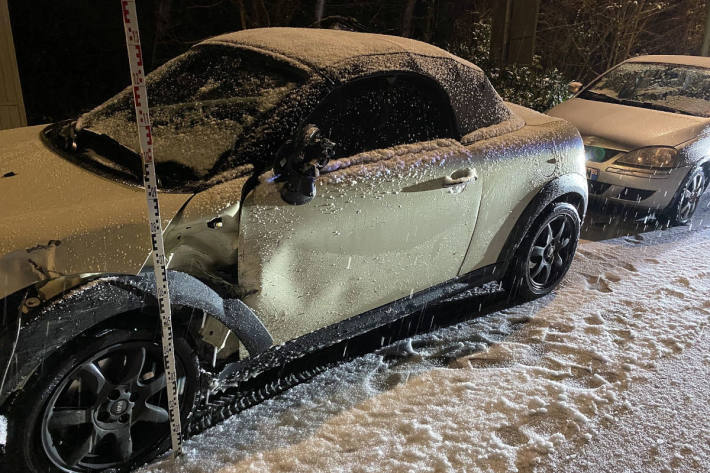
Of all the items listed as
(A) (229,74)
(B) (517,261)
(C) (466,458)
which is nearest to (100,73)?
(A) (229,74)

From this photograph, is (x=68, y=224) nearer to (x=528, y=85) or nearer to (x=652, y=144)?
(x=652, y=144)

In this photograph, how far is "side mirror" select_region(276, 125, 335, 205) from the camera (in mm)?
2326

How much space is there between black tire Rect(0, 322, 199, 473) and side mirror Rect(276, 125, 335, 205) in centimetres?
74

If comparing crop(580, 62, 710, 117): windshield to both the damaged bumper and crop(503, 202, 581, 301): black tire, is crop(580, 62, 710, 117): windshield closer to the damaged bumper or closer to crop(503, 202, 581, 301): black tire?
the damaged bumper

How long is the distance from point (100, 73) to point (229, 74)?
7.04 m

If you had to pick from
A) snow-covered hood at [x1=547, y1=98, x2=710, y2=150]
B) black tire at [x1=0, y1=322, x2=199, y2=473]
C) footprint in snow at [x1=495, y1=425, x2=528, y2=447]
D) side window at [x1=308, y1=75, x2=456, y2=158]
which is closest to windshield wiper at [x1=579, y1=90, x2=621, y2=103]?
snow-covered hood at [x1=547, y1=98, x2=710, y2=150]

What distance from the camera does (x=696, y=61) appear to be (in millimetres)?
6777

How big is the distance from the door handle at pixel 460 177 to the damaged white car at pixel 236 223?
0.4 inches

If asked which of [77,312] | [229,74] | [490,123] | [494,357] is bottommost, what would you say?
[494,357]

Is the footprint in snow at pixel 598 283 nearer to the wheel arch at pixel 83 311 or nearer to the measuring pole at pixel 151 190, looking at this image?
the wheel arch at pixel 83 311

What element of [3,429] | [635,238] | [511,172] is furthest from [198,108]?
[635,238]

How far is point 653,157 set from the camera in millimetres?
5363

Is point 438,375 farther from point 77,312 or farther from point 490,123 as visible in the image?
point 77,312

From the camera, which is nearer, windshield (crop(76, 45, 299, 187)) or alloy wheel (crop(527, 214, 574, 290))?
windshield (crop(76, 45, 299, 187))
